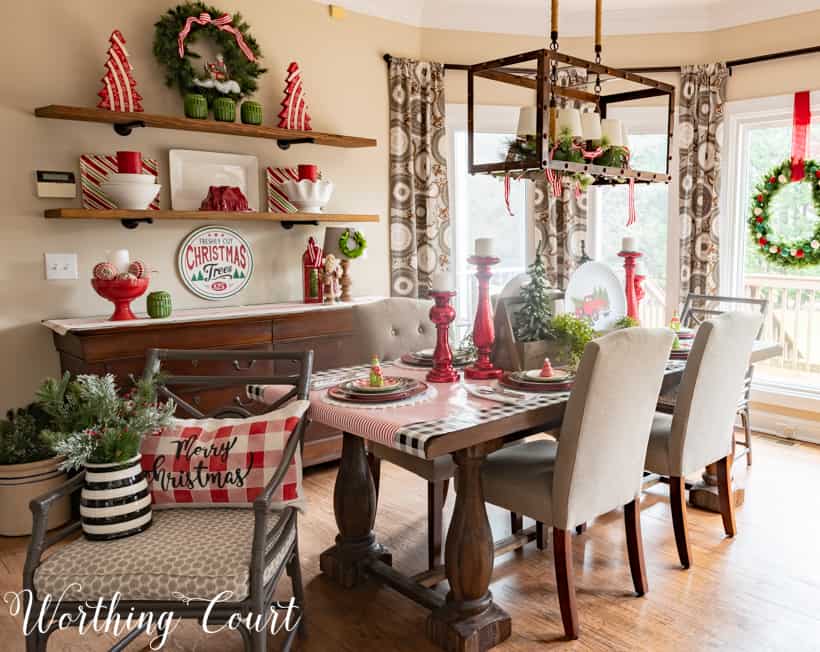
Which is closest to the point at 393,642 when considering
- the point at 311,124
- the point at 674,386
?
the point at 674,386

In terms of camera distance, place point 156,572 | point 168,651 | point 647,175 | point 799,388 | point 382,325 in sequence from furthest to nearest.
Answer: point 799,388, point 382,325, point 647,175, point 168,651, point 156,572

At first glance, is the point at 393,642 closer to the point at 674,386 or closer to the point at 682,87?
the point at 674,386

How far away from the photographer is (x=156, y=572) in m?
1.61

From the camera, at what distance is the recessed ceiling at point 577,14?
14.5ft

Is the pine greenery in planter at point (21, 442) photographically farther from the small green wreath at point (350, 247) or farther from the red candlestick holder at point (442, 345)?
the small green wreath at point (350, 247)

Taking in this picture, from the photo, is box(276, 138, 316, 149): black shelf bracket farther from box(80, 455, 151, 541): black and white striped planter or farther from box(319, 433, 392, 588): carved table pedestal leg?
box(80, 455, 151, 541): black and white striped planter

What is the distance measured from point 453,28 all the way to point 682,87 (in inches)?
61.5

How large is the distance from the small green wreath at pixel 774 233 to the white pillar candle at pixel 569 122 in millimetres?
2494

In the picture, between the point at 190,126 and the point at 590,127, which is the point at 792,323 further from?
the point at 190,126

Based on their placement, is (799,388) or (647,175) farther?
(799,388)

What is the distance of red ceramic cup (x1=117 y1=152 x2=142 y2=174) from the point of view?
127 inches

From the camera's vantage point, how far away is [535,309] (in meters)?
2.59

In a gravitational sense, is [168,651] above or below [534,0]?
below

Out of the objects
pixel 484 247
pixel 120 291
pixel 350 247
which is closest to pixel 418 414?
pixel 484 247
